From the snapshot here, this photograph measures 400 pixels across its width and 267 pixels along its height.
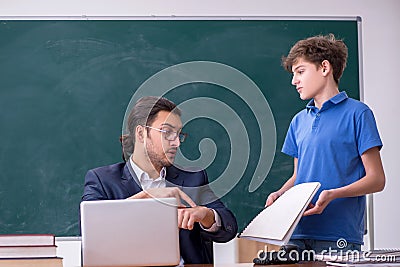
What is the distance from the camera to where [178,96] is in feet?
12.5

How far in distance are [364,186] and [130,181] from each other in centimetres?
78

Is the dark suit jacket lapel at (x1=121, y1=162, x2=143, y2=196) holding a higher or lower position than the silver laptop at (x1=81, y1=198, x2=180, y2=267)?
higher

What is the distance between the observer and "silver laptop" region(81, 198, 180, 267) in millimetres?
1775

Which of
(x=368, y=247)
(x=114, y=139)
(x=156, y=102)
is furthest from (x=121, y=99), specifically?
(x=368, y=247)

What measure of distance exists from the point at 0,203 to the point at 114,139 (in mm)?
674

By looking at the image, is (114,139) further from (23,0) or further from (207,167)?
(23,0)

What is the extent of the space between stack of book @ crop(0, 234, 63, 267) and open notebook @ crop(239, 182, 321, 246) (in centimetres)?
57

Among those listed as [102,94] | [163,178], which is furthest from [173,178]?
[102,94]

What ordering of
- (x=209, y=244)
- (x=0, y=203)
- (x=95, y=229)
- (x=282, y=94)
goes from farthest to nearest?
(x=282, y=94) < (x=0, y=203) < (x=209, y=244) < (x=95, y=229)

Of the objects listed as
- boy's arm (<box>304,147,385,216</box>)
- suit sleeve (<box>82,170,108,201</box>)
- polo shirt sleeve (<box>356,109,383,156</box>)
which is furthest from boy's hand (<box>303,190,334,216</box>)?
suit sleeve (<box>82,170,108,201</box>)

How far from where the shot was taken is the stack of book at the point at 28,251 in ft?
5.59

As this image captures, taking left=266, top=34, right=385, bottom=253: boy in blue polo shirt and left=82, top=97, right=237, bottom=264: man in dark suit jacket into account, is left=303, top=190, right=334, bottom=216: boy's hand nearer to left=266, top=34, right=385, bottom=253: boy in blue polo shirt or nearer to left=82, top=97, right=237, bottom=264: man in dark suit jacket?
left=266, top=34, right=385, bottom=253: boy in blue polo shirt

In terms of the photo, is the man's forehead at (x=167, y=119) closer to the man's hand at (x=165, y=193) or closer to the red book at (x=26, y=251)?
the man's hand at (x=165, y=193)

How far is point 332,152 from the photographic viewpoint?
2.34 m
